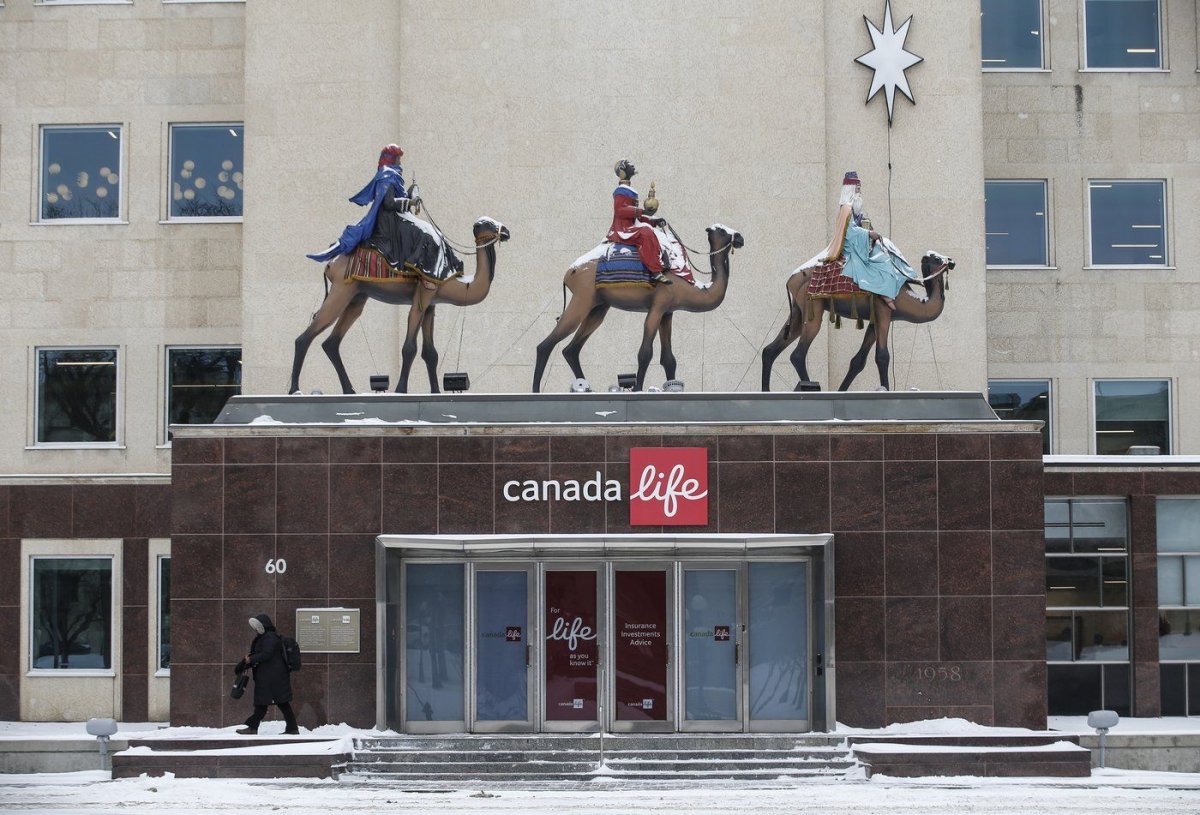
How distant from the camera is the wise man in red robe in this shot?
2486 centimetres

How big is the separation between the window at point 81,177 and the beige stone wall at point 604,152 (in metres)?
3.27

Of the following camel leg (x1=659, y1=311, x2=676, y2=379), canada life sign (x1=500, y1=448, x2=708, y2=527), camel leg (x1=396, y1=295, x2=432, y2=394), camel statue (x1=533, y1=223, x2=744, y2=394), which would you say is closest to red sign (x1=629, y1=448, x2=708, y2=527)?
canada life sign (x1=500, y1=448, x2=708, y2=527)

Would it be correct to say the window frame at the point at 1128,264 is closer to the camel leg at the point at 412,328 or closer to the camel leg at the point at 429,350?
the camel leg at the point at 429,350

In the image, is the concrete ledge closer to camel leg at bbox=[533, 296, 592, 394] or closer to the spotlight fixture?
the spotlight fixture

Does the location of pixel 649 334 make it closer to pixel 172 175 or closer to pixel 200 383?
pixel 200 383

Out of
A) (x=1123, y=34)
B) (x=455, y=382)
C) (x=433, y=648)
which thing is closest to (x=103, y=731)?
(x=433, y=648)

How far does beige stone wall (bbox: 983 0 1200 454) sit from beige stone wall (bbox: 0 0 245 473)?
15.1 m

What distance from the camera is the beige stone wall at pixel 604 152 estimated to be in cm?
2984

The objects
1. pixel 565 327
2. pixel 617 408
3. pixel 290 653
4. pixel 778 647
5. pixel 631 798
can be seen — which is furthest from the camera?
pixel 565 327

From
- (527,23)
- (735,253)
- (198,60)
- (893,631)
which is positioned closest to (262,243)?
(198,60)

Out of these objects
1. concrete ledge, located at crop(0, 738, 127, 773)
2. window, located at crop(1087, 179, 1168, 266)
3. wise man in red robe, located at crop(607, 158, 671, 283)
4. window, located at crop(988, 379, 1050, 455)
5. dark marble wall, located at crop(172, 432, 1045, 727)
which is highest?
window, located at crop(1087, 179, 1168, 266)

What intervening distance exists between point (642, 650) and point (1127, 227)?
14630 mm

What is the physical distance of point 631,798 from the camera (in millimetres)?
20703

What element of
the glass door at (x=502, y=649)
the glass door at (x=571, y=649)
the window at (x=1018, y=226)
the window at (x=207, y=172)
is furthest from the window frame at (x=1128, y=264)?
the window at (x=207, y=172)
